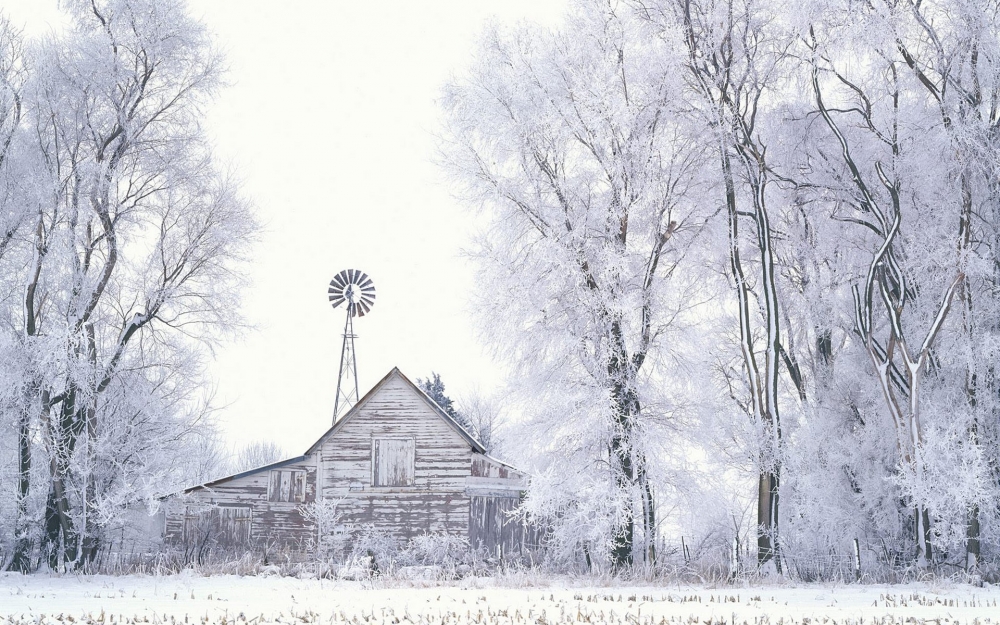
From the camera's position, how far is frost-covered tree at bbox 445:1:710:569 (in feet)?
52.1

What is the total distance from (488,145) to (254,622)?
1133 cm

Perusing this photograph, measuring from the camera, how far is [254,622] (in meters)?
8.48

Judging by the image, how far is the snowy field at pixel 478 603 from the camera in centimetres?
894

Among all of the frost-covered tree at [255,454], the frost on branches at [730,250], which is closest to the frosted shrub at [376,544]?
the frost on branches at [730,250]

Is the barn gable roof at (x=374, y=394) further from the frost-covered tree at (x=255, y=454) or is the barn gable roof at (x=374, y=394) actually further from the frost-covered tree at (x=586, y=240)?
the frost-covered tree at (x=255, y=454)

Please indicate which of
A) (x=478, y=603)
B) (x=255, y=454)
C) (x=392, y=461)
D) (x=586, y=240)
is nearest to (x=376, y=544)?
(x=392, y=461)

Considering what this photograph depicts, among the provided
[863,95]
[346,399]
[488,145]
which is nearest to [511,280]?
[488,145]

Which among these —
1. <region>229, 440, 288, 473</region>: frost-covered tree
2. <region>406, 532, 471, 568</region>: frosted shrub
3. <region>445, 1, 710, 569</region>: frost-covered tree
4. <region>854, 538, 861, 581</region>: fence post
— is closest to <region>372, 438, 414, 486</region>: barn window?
<region>406, 532, 471, 568</region>: frosted shrub

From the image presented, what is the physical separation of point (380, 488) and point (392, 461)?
83 centimetres

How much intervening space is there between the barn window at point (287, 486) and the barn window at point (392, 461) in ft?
6.96

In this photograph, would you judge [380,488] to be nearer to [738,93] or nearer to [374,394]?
[374,394]

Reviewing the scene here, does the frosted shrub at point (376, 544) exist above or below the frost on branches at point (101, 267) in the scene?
below

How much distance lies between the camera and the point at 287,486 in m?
24.9

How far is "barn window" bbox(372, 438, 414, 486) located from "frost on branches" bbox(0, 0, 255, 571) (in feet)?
20.5
